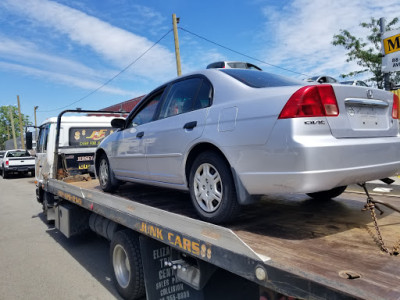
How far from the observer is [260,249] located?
1.97 m

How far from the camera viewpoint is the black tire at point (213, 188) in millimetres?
2449

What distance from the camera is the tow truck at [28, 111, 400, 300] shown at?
5.09ft

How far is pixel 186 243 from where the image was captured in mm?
2318

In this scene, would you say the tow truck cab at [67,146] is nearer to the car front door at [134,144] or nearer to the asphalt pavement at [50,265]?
the asphalt pavement at [50,265]

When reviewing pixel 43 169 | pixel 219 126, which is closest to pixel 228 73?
pixel 219 126

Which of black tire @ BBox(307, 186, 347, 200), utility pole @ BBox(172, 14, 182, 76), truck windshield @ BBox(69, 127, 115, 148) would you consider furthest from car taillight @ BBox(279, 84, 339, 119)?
utility pole @ BBox(172, 14, 182, 76)

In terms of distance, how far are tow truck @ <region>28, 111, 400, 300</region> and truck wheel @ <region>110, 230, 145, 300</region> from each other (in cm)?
1

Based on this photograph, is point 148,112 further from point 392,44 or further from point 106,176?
point 392,44

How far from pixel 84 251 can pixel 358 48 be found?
45.8ft

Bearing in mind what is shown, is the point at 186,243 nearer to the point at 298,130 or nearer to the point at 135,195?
the point at 298,130

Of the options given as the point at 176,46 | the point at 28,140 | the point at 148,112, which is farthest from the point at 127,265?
the point at 176,46

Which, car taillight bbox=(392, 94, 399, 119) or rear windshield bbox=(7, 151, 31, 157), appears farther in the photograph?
rear windshield bbox=(7, 151, 31, 157)

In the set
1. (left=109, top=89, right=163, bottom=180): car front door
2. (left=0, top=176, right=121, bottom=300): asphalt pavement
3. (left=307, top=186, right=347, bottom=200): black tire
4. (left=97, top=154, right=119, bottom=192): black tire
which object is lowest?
(left=0, top=176, right=121, bottom=300): asphalt pavement

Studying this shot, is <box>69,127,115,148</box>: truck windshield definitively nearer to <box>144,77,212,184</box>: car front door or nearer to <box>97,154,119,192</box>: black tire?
<box>97,154,119,192</box>: black tire
